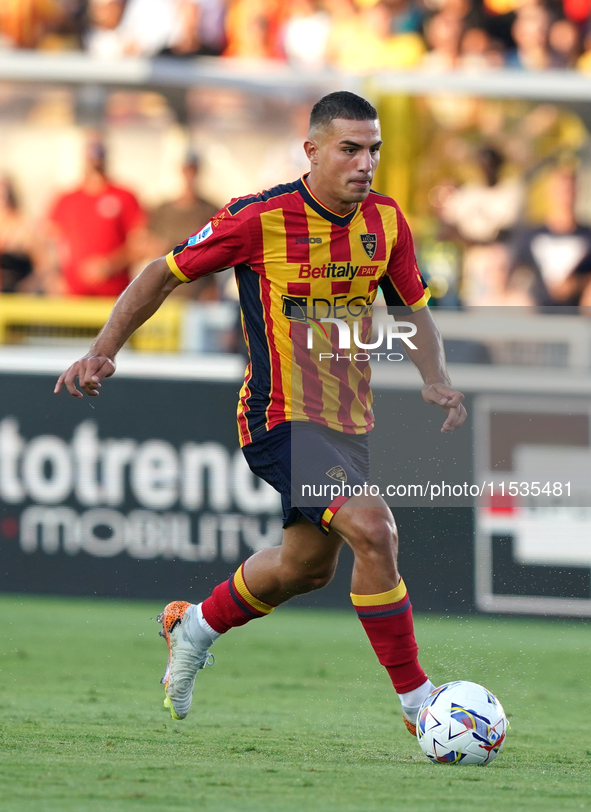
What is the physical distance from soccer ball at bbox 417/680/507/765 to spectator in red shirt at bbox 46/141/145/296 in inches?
216

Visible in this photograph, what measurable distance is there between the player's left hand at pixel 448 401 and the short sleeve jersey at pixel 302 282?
10.0 inches

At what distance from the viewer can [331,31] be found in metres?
9.83

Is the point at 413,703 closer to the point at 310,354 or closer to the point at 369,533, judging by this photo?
the point at 369,533

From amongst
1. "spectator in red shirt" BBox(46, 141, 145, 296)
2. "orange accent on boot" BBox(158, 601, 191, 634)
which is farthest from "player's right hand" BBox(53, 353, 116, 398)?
"spectator in red shirt" BBox(46, 141, 145, 296)

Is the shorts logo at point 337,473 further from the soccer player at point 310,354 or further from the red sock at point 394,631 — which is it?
the red sock at point 394,631

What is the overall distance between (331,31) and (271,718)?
6.66m

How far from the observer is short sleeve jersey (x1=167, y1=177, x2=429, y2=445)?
4262 mm

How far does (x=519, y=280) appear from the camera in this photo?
857cm

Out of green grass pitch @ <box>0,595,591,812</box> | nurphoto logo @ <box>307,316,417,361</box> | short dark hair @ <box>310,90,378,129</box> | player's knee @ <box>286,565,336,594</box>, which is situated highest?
short dark hair @ <box>310,90,378,129</box>

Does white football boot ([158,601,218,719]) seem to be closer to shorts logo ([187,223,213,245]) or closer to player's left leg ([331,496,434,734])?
player's left leg ([331,496,434,734])

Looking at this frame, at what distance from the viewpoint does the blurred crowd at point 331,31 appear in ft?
31.0

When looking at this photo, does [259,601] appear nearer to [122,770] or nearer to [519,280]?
[122,770]

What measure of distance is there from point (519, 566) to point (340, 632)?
3.88ft

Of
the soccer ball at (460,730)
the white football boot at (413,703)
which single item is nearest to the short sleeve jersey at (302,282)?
the white football boot at (413,703)
